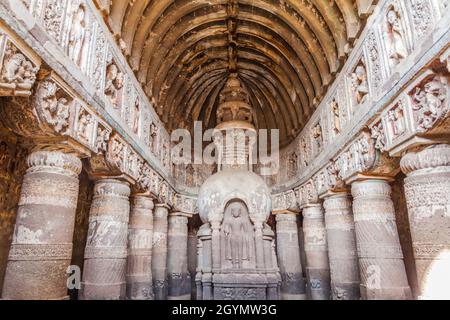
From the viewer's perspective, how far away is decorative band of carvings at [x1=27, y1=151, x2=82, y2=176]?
528 centimetres

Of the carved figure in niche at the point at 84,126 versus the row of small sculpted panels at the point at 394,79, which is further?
the carved figure in niche at the point at 84,126

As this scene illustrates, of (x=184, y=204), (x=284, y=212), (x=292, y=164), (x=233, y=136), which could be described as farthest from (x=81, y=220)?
(x=292, y=164)

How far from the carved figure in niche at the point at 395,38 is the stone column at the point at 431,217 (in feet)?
6.20

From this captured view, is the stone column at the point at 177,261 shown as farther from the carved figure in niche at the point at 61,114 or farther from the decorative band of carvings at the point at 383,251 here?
the carved figure in niche at the point at 61,114

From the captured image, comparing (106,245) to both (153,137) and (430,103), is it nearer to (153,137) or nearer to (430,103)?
(153,137)

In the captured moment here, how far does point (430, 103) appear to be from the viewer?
5.02m

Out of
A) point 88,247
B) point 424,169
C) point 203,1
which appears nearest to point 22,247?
point 88,247

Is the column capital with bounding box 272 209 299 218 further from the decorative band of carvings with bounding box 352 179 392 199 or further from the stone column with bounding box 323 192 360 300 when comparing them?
the decorative band of carvings with bounding box 352 179 392 199

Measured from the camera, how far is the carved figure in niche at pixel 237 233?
1068cm

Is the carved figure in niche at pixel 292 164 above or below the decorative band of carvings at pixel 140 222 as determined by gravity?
above

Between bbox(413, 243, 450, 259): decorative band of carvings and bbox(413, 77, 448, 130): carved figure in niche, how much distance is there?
1.86 m

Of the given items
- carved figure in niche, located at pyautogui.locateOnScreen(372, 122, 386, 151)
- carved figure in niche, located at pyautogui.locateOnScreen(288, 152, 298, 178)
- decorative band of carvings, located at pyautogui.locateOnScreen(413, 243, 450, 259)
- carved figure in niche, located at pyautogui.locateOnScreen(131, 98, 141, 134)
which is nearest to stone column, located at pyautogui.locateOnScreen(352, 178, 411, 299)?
carved figure in niche, located at pyautogui.locateOnScreen(372, 122, 386, 151)

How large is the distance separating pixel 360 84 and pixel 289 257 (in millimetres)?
8496

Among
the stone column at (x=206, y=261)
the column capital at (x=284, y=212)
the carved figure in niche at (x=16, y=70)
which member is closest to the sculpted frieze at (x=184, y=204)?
the stone column at (x=206, y=261)
